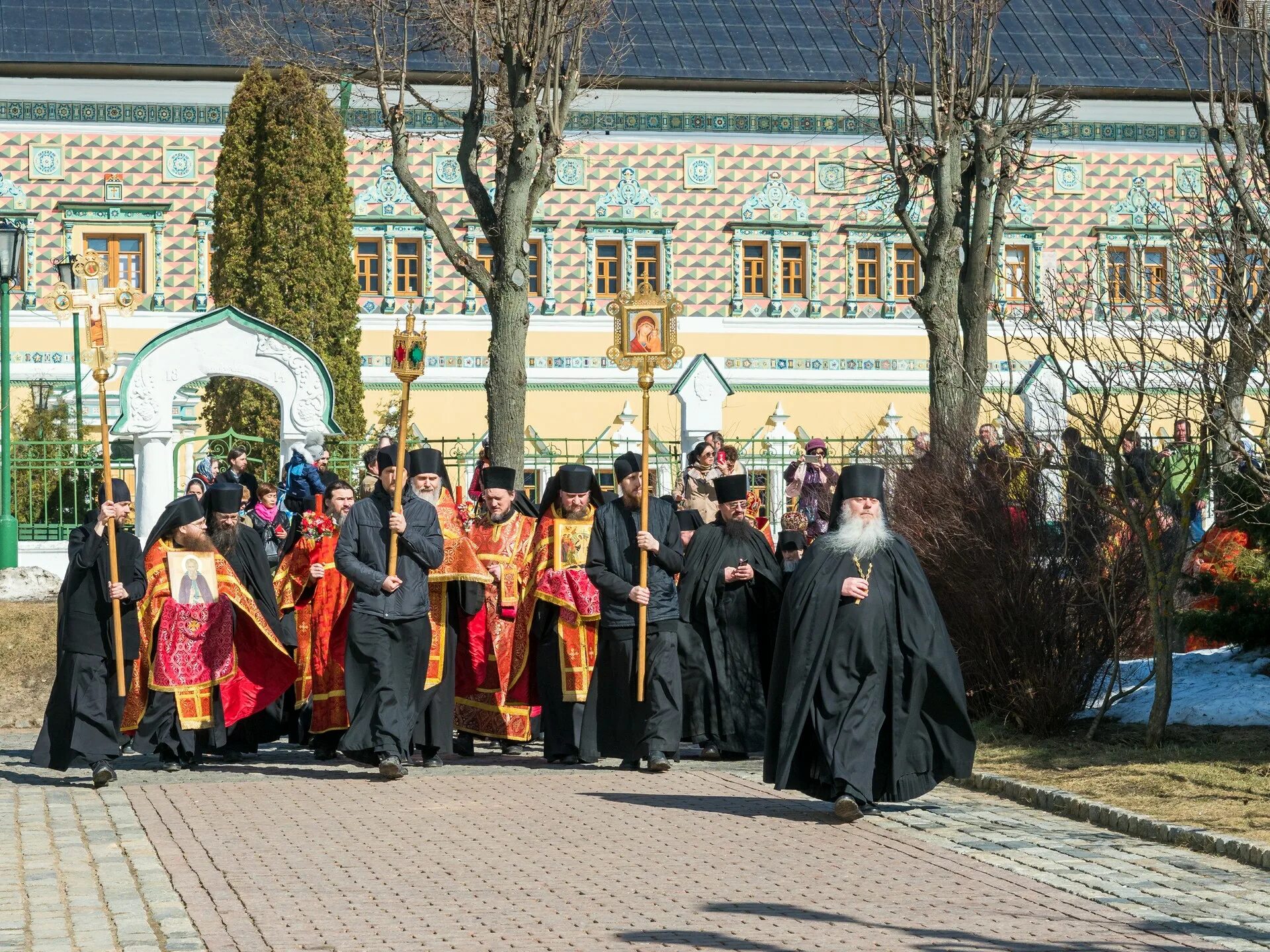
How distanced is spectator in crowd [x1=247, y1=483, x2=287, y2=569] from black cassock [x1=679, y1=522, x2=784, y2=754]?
441 centimetres

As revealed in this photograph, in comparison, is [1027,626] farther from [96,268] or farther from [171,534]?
[96,268]

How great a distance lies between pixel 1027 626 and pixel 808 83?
25933mm

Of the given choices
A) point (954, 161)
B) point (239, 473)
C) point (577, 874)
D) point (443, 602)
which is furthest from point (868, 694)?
point (954, 161)

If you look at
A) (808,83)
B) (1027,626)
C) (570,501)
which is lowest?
(1027,626)

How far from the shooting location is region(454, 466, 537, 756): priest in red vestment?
1323 cm

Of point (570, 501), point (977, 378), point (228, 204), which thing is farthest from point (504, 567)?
point (228, 204)

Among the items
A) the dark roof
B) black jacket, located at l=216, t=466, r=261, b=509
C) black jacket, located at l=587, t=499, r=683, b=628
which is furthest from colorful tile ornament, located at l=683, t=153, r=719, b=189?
black jacket, located at l=587, t=499, r=683, b=628

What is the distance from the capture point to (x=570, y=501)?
13.0 m

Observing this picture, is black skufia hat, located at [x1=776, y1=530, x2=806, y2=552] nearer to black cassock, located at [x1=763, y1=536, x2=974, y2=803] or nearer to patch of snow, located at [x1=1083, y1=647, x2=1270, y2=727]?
A: patch of snow, located at [x1=1083, y1=647, x2=1270, y2=727]

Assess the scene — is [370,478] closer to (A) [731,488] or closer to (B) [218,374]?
(A) [731,488]

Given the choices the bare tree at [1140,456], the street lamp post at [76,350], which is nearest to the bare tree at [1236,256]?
the bare tree at [1140,456]

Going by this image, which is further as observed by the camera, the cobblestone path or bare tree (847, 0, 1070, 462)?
bare tree (847, 0, 1070, 462)

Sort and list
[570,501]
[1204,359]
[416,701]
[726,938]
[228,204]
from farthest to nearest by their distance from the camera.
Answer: [228,204]
[570,501]
[416,701]
[1204,359]
[726,938]

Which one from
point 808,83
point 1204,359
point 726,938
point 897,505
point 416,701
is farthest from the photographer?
point 808,83
